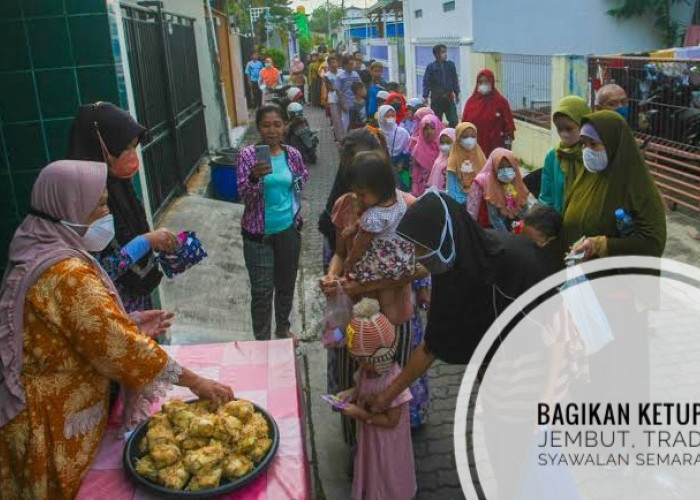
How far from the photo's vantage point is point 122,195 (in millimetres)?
3346

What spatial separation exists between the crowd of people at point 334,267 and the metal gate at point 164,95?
270 centimetres

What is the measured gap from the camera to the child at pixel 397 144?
8062 millimetres

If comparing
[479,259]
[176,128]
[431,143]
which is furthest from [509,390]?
[176,128]

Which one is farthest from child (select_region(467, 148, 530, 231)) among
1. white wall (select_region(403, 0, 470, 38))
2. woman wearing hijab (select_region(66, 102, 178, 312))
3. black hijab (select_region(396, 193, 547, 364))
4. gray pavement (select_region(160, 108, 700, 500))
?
white wall (select_region(403, 0, 470, 38))

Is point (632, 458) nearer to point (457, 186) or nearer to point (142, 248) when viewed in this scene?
point (142, 248)

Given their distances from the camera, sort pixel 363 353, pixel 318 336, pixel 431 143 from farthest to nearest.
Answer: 1. pixel 431 143
2. pixel 318 336
3. pixel 363 353

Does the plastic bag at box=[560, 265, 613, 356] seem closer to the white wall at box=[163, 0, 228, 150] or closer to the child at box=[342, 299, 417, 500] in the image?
the child at box=[342, 299, 417, 500]

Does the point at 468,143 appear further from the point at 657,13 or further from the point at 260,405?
the point at 657,13

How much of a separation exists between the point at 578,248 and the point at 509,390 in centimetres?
80

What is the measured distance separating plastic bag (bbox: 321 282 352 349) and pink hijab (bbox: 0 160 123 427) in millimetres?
1559

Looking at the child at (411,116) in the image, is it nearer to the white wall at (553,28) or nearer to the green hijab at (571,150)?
the green hijab at (571,150)

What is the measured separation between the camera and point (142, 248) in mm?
3227

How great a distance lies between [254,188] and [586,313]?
8.04 ft

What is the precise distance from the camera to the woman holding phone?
4617mm
